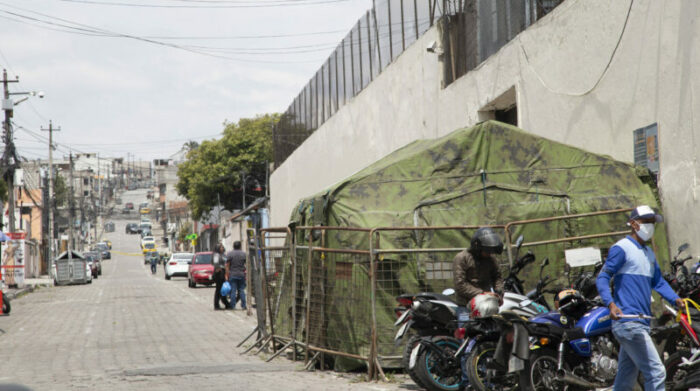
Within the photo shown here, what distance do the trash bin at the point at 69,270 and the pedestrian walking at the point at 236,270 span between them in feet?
80.9

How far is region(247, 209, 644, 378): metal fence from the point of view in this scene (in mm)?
10180

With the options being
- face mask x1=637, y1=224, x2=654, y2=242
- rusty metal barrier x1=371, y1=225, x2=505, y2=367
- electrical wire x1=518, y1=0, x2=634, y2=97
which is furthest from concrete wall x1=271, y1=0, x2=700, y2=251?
face mask x1=637, y1=224, x2=654, y2=242

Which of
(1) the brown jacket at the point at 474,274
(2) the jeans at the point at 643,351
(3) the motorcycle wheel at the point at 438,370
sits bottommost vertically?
(3) the motorcycle wheel at the point at 438,370

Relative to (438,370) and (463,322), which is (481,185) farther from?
(438,370)

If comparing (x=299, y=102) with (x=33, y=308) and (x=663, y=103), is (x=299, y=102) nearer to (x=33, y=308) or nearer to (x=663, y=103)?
(x=33, y=308)

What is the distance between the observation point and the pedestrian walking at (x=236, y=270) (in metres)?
20.4

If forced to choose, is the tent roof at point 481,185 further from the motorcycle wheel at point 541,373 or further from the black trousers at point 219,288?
the black trousers at point 219,288

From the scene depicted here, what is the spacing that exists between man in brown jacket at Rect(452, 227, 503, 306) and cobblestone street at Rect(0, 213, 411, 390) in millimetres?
1409

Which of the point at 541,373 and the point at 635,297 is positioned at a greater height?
the point at 635,297

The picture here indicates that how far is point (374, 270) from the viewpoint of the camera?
1009 centimetres

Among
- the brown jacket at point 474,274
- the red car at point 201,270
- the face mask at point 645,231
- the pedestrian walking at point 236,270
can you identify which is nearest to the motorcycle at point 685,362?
the face mask at point 645,231

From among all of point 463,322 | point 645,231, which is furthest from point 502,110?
point 645,231

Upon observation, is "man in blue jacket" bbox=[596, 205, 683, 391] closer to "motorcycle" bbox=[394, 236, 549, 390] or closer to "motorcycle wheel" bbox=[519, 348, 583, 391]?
"motorcycle wheel" bbox=[519, 348, 583, 391]

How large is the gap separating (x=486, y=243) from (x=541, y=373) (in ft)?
5.47
